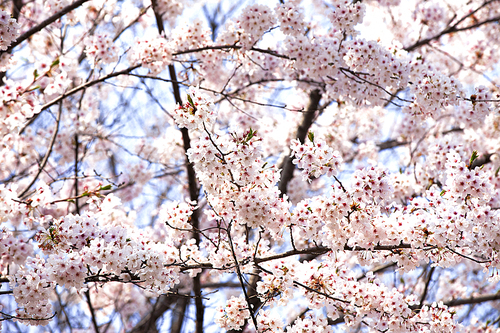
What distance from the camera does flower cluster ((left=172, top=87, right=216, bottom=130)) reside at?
2.97 metres

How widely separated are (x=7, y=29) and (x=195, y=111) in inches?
73.4

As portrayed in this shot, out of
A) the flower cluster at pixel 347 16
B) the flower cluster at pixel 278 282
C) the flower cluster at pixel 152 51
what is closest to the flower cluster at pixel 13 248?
the flower cluster at pixel 278 282

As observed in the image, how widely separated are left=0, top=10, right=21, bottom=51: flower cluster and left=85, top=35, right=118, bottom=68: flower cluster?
1375 millimetres

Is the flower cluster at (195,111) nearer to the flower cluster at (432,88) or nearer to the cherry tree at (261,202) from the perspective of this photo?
the cherry tree at (261,202)

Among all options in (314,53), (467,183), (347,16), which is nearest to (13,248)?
(314,53)

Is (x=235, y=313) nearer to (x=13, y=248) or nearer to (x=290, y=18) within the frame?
(x=13, y=248)

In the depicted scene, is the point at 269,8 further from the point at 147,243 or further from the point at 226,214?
the point at 147,243

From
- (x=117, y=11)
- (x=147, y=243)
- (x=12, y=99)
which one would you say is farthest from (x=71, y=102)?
(x=147, y=243)

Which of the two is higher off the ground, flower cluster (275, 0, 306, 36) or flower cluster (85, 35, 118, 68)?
flower cluster (85, 35, 118, 68)

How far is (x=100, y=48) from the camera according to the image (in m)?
5.02

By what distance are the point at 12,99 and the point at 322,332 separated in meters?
3.54

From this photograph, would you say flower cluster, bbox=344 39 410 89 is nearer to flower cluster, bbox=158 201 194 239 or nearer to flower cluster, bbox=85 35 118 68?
flower cluster, bbox=158 201 194 239

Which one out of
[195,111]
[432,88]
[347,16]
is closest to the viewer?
[195,111]

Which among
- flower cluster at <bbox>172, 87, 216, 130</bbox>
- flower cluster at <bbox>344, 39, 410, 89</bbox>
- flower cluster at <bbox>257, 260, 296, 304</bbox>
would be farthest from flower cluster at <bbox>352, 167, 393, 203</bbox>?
flower cluster at <bbox>344, 39, 410, 89</bbox>
